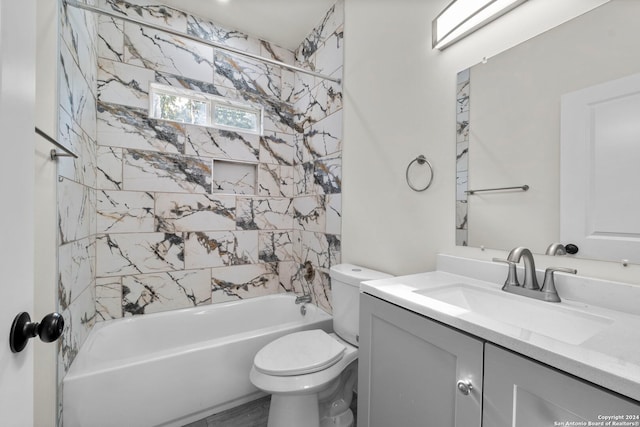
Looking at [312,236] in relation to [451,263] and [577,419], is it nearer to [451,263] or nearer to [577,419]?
[451,263]

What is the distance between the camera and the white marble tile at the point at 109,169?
1984 mm

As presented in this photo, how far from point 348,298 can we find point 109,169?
197 centimetres

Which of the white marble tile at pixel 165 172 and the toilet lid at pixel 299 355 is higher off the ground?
the white marble tile at pixel 165 172

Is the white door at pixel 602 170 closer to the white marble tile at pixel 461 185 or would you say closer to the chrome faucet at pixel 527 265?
the chrome faucet at pixel 527 265

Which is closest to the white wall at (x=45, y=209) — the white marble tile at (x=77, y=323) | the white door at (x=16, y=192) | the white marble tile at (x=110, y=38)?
the white marble tile at (x=77, y=323)

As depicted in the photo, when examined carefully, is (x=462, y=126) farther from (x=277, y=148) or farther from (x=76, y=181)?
(x=76, y=181)

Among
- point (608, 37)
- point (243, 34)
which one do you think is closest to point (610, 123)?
point (608, 37)

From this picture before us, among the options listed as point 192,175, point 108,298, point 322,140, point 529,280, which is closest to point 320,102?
point 322,140

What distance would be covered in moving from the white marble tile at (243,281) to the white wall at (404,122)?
962 mm

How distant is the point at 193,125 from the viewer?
7.46ft

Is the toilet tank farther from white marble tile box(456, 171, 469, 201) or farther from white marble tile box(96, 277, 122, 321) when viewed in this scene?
white marble tile box(96, 277, 122, 321)

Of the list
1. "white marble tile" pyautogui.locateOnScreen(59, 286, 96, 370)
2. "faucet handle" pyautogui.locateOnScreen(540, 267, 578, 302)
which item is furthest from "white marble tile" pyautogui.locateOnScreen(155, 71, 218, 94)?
"faucet handle" pyautogui.locateOnScreen(540, 267, 578, 302)

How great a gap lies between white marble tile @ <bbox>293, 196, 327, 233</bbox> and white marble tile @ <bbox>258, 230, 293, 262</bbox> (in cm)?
16

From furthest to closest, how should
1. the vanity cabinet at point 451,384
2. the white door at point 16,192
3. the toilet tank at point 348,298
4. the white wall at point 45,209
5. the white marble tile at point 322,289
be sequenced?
the white marble tile at point 322,289
the toilet tank at point 348,298
the white wall at point 45,209
the vanity cabinet at point 451,384
the white door at point 16,192
